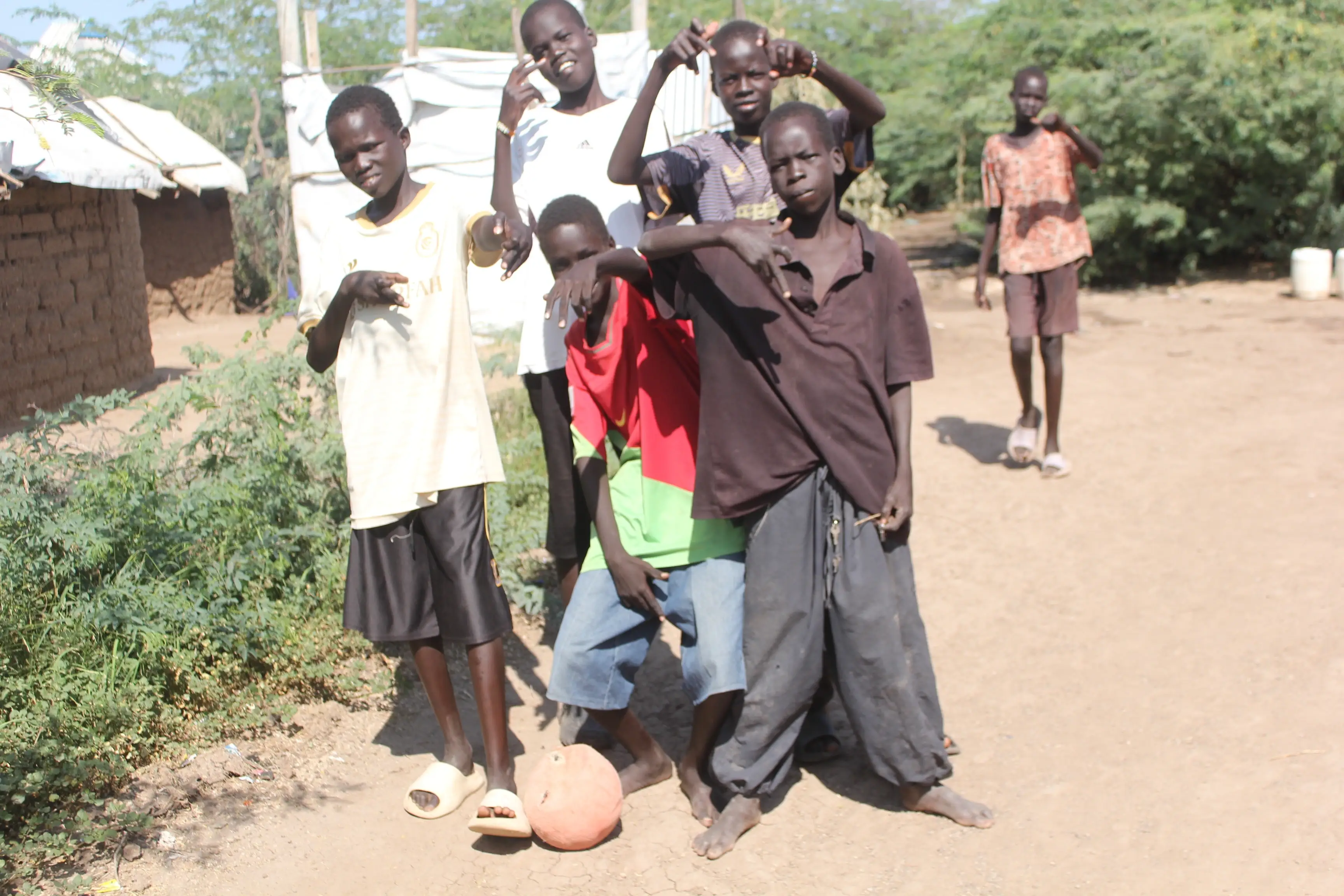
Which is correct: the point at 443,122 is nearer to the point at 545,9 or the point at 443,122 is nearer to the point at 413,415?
the point at 545,9

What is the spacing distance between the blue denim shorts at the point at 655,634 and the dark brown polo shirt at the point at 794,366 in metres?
0.21

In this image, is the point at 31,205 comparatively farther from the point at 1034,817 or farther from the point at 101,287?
the point at 1034,817

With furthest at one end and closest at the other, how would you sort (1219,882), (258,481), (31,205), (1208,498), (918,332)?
(31,205) < (1208,498) < (258,481) < (918,332) < (1219,882)

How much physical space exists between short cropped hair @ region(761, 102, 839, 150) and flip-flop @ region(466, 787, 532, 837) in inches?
66.3

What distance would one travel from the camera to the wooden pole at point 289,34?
926cm

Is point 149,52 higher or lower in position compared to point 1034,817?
higher

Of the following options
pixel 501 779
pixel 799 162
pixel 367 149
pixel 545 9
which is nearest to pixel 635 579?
pixel 501 779

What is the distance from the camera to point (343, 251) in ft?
10.1

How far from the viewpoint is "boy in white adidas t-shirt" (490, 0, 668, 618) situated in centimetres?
343

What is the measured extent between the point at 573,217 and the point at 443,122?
6.67m

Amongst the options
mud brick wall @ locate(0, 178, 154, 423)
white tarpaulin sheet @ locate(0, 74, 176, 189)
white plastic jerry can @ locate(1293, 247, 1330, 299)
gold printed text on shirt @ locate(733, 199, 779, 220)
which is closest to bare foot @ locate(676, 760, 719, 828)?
gold printed text on shirt @ locate(733, 199, 779, 220)

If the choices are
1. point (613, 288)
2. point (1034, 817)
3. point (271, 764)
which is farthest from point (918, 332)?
point (271, 764)

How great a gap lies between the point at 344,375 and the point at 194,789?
1.19 m

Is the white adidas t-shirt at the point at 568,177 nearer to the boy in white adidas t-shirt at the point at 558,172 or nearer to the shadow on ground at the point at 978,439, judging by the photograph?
the boy in white adidas t-shirt at the point at 558,172
